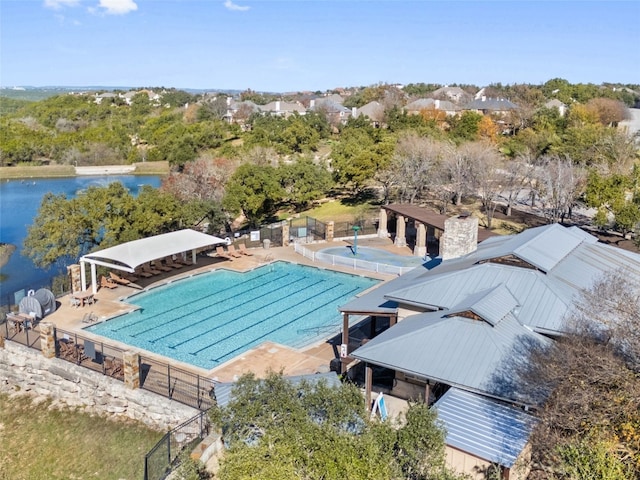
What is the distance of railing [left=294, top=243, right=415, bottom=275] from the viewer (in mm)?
27109

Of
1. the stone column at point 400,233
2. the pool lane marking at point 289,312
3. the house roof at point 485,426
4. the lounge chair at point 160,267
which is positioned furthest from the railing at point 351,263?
the house roof at point 485,426

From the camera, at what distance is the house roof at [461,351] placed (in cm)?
1212

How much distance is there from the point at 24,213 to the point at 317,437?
48.8 metres

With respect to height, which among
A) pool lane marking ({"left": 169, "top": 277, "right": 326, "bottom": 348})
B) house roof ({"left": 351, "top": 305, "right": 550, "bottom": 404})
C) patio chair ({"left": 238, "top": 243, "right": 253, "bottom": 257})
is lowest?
pool lane marking ({"left": 169, "top": 277, "right": 326, "bottom": 348})

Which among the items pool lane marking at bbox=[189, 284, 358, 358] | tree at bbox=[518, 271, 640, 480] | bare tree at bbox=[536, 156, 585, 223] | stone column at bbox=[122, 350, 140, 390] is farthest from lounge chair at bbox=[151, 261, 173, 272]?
bare tree at bbox=[536, 156, 585, 223]

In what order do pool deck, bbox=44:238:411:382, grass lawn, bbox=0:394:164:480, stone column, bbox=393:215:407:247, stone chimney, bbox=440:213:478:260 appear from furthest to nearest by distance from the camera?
stone column, bbox=393:215:407:247 < stone chimney, bbox=440:213:478:260 < pool deck, bbox=44:238:411:382 < grass lawn, bbox=0:394:164:480

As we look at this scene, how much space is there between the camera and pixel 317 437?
855cm

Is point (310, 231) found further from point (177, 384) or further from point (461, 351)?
point (461, 351)

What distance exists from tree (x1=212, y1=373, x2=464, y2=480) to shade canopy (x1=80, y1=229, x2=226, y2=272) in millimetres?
14500

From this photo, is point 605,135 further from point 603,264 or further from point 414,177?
point 603,264

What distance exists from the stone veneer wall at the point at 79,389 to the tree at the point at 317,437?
18.7 feet

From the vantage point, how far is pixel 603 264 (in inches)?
695

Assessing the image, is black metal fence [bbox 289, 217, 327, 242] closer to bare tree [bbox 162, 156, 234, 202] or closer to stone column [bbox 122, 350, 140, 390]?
bare tree [bbox 162, 156, 234, 202]

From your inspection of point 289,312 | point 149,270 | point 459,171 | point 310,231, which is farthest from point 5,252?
point 459,171
